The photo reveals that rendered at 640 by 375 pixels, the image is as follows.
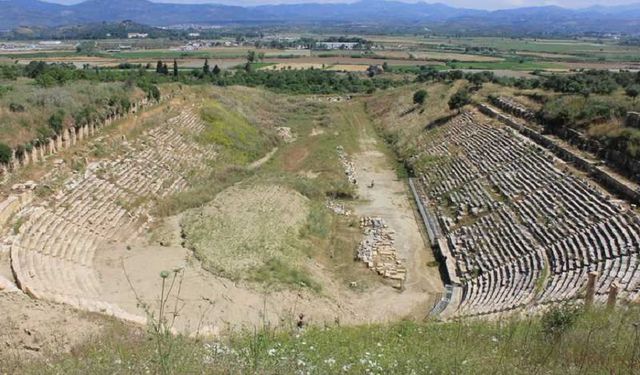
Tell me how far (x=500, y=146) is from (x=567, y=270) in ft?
46.4

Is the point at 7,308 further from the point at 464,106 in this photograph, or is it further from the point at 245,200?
the point at 464,106

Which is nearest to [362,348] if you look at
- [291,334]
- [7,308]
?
[291,334]

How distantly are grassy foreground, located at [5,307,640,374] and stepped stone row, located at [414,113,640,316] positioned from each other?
5.31 m

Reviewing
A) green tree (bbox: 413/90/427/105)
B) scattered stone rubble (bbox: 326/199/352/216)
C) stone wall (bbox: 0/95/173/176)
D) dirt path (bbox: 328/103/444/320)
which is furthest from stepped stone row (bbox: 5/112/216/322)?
green tree (bbox: 413/90/427/105)

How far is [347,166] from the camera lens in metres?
32.4

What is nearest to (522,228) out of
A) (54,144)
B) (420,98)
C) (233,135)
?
(54,144)

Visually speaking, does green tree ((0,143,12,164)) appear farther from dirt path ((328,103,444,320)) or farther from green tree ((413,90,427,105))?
green tree ((413,90,427,105))

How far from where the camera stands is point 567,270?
50.0 ft

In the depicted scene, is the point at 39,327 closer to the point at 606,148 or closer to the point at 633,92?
the point at 606,148

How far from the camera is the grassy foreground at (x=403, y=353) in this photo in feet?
18.6

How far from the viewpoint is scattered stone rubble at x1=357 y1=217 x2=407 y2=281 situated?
730 inches

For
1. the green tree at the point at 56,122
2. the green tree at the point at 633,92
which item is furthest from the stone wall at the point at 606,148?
the green tree at the point at 56,122

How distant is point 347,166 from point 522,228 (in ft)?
48.4

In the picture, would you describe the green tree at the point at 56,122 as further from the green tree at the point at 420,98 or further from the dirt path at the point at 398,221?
the green tree at the point at 420,98
